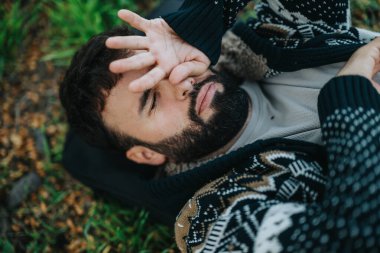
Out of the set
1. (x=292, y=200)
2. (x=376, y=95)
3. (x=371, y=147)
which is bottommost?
(x=292, y=200)

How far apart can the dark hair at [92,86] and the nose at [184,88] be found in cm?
33

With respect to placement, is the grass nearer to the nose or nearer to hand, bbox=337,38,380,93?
the nose

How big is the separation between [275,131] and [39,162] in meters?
1.86

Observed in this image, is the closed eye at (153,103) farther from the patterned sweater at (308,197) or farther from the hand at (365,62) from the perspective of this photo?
the hand at (365,62)

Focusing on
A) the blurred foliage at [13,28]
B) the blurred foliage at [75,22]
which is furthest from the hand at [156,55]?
the blurred foliage at [13,28]

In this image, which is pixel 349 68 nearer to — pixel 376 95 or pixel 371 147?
pixel 376 95

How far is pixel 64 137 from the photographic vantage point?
2.89 meters

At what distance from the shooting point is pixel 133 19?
1740 mm

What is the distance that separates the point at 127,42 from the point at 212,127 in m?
0.63

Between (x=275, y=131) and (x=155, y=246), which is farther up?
(x=275, y=131)

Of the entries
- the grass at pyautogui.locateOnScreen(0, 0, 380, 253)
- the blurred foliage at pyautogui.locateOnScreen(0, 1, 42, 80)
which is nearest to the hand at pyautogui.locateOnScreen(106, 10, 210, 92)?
the grass at pyautogui.locateOnScreen(0, 0, 380, 253)

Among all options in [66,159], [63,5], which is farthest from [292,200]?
[63,5]

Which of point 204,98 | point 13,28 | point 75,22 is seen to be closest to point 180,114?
point 204,98

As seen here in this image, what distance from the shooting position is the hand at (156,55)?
164 cm
